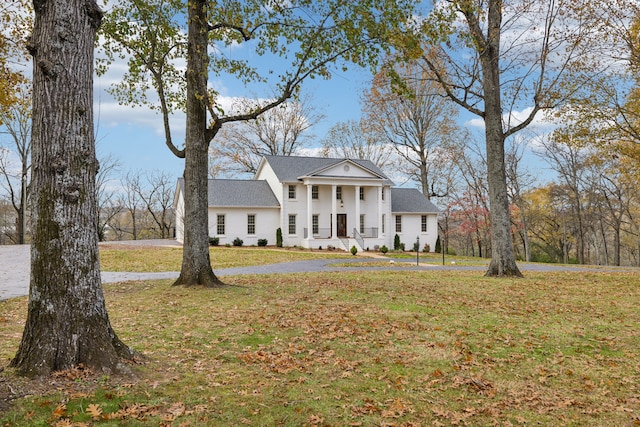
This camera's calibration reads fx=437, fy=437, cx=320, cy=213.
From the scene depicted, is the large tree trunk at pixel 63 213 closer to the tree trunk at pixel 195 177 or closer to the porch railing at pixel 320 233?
the tree trunk at pixel 195 177

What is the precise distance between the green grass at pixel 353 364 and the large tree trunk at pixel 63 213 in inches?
12.1

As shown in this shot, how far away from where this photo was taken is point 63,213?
430 centimetres

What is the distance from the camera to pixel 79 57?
179 inches

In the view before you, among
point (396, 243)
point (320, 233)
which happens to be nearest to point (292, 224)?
point (320, 233)

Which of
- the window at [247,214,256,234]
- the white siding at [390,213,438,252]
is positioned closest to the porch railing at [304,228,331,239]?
the window at [247,214,256,234]

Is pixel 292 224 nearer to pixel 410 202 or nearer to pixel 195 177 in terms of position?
pixel 410 202

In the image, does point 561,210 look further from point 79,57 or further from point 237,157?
point 79,57

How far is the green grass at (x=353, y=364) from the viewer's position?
3.80 m

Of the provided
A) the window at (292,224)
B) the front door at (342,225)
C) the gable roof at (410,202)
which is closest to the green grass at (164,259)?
the window at (292,224)

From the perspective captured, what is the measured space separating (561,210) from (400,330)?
37600 millimetres

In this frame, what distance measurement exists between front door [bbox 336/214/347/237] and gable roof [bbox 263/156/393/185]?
4253 millimetres

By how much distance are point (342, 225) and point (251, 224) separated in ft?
24.0

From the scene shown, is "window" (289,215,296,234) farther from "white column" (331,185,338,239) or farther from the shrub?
the shrub

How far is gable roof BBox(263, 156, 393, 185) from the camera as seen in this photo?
33603 millimetres
